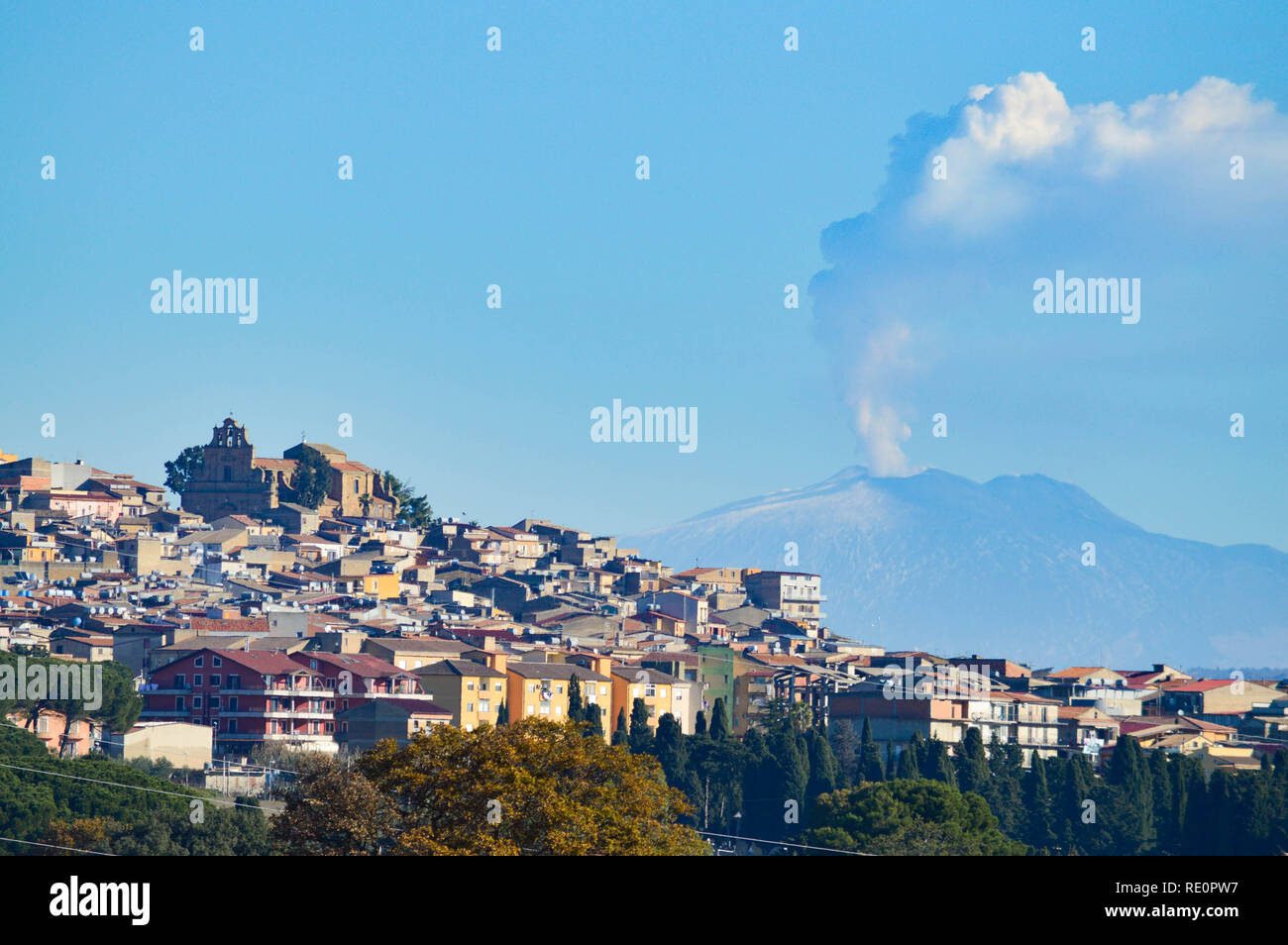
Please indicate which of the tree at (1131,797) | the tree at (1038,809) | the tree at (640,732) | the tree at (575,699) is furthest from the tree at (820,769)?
the tree at (1131,797)

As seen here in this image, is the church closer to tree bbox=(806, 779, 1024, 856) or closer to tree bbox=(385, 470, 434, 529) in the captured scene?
tree bbox=(385, 470, 434, 529)

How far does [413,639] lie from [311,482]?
207 ft

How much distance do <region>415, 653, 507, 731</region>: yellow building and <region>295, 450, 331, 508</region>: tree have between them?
68635 mm

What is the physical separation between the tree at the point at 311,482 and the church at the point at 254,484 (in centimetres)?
67

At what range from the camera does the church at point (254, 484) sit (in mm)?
159625

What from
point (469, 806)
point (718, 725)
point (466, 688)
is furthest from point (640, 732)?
point (469, 806)

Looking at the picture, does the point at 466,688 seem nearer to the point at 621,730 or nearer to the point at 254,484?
the point at 621,730

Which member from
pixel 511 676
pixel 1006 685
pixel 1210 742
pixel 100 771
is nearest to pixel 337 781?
pixel 100 771

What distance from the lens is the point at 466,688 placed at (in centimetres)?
9094

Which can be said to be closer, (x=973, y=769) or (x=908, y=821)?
(x=908, y=821)

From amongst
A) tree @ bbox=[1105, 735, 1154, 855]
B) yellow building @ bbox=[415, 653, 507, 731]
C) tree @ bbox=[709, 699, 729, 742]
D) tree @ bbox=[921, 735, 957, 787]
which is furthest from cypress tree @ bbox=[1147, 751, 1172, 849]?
yellow building @ bbox=[415, 653, 507, 731]

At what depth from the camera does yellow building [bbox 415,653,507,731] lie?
90.2 meters
